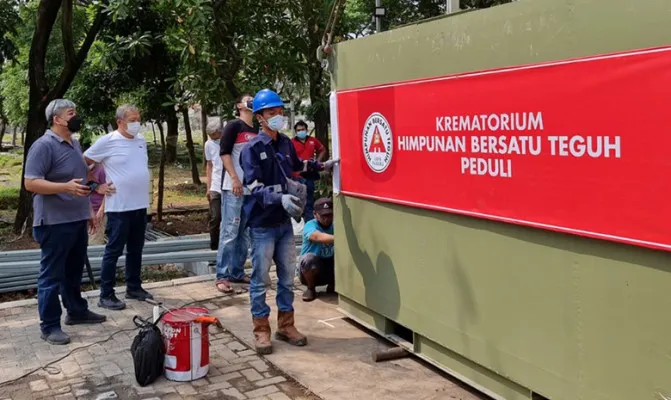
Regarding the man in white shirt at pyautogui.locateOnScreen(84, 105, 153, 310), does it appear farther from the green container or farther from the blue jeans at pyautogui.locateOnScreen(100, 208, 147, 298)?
the green container

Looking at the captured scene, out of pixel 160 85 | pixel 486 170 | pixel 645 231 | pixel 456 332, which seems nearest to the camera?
pixel 645 231

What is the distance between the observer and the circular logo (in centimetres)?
470

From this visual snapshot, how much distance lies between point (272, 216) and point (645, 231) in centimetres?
267

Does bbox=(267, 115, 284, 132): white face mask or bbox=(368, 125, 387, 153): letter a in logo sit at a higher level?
bbox=(267, 115, 284, 132): white face mask

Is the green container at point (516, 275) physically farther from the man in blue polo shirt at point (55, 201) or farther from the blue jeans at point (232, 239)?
the man in blue polo shirt at point (55, 201)

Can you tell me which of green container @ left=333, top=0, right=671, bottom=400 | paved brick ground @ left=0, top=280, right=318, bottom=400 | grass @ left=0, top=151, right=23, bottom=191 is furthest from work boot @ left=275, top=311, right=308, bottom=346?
grass @ left=0, top=151, right=23, bottom=191

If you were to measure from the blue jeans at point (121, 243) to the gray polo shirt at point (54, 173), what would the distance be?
55 cm

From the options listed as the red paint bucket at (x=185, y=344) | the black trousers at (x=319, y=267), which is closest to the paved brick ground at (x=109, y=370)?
the red paint bucket at (x=185, y=344)

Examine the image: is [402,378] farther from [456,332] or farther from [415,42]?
[415,42]

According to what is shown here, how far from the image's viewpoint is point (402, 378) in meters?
4.38

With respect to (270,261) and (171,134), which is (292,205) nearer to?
(270,261)

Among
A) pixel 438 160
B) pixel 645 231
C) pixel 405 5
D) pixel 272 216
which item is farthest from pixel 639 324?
pixel 405 5

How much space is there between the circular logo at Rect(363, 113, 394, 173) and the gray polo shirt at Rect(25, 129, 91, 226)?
7.66ft

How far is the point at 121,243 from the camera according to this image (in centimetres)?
582
